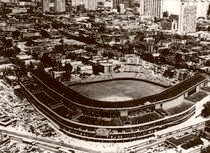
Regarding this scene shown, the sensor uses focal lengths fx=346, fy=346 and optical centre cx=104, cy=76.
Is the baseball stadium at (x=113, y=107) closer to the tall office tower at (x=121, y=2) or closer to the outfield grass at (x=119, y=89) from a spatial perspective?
the outfield grass at (x=119, y=89)

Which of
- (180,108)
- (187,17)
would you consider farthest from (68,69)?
(187,17)

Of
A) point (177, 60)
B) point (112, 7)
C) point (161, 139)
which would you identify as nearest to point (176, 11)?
point (112, 7)

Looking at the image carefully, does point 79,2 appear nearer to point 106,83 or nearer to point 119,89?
point 106,83

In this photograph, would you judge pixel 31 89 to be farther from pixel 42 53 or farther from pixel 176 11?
pixel 176 11

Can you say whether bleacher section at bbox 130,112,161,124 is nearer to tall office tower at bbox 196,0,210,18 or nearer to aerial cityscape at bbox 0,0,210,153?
aerial cityscape at bbox 0,0,210,153

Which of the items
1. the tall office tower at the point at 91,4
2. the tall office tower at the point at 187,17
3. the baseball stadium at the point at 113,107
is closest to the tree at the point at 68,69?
the baseball stadium at the point at 113,107
